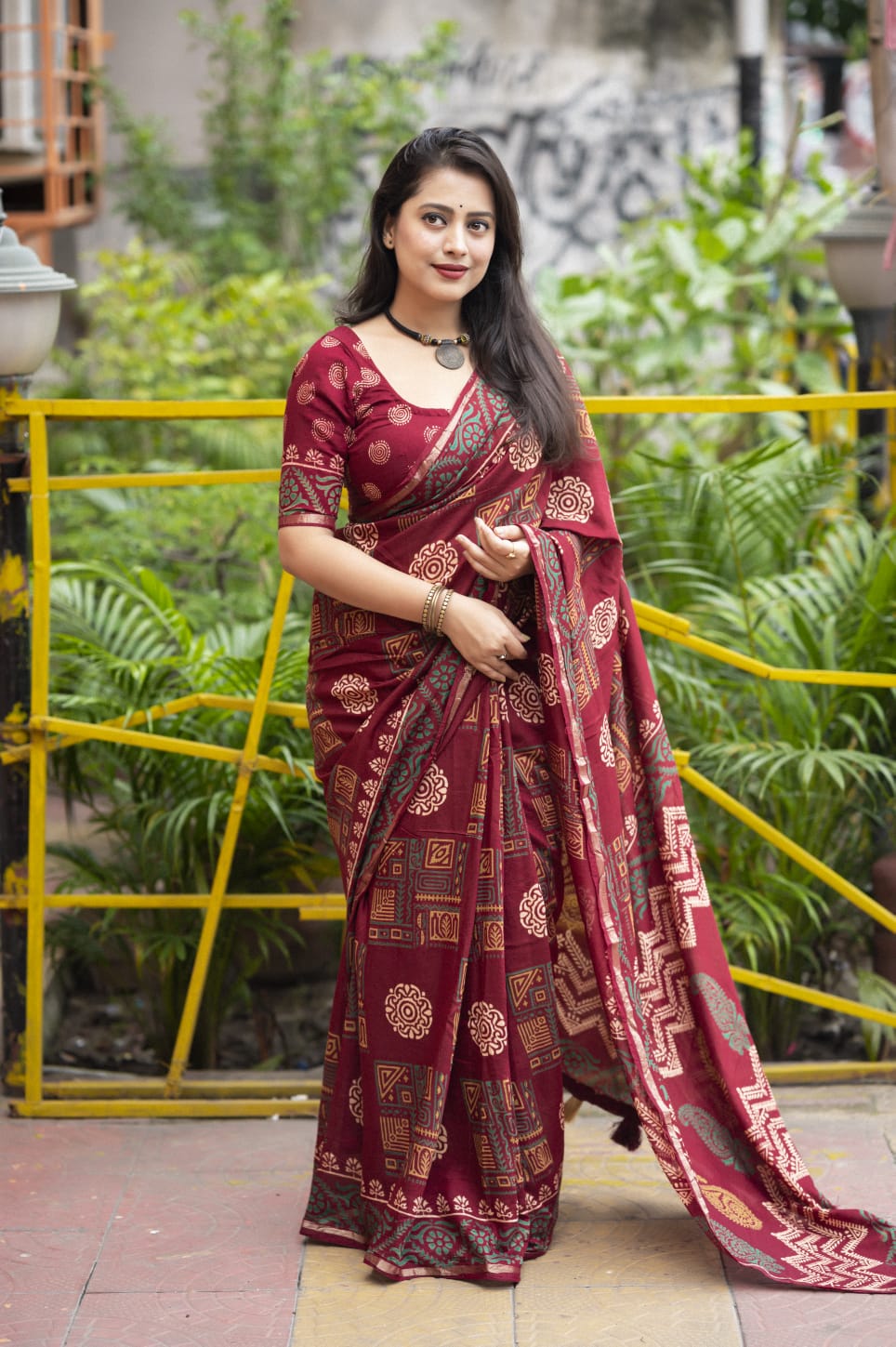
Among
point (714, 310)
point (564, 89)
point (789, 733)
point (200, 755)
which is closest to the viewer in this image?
point (200, 755)

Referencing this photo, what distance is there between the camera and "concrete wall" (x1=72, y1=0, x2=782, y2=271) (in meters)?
9.70

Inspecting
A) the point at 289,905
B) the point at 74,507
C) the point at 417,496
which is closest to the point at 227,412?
the point at 417,496

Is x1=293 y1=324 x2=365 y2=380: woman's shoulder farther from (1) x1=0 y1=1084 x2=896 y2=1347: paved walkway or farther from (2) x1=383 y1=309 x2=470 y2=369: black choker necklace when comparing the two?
(1) x1=0 y1=1084 x2=896 y2=1347: paved walkway

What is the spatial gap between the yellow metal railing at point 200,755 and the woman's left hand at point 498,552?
2.25 ft

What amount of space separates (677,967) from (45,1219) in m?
1.27

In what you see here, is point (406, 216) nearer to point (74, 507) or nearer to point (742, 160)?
point (74, 507)

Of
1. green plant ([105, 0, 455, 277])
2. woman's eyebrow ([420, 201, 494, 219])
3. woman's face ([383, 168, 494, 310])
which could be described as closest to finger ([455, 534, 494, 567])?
woman's face ([383, 168, 494, 310])

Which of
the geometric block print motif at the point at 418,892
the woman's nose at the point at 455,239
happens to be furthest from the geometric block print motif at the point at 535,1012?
the woman's nose at the point at 455,239

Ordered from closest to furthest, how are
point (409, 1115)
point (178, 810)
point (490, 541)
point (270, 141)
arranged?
point (490, 541) < point (409, 1115) < point (178, 810) < point (270, 141)

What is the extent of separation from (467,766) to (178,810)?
1.09 m

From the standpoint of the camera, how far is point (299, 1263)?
295 centimetres

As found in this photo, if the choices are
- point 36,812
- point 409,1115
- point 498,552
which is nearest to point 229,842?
point 36,812

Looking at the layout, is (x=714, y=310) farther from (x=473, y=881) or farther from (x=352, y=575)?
(x=473, y=881)

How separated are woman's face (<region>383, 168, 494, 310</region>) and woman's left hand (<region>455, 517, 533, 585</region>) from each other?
1.37 feet
